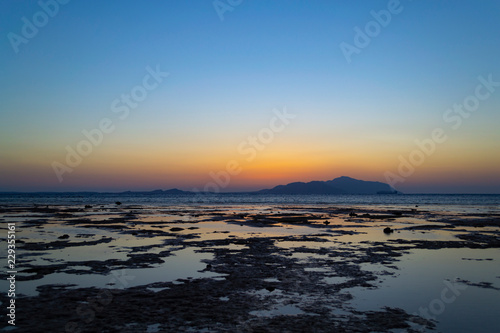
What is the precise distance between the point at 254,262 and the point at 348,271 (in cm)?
500

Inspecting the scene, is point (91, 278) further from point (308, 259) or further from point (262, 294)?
point (308, 259)

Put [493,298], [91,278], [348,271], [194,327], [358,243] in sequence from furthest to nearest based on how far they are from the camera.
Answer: [358,243]
[348,271]
[91,278]
[493,298]
[194,327]

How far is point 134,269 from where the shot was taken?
56.4 feet

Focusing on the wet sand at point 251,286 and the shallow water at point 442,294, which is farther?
the shallow water at point 442,294

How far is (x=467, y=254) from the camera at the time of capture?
22.1 metres

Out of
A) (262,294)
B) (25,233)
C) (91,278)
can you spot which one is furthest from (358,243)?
(25,233)

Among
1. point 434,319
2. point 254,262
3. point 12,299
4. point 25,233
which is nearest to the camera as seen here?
point 434,319

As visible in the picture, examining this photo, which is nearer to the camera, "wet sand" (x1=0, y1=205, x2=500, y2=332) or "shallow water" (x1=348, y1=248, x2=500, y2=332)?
"wet sand" (x1=0, y1=205, x2=500, y2=332)

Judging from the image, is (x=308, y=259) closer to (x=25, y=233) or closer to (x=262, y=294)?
(x=262, y=294)

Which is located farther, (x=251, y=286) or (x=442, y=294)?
(x=251, y=286)

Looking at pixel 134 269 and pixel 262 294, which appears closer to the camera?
pixel 262 294

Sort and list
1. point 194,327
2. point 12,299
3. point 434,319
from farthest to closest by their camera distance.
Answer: point 12,299
point 434,319
point 194,327

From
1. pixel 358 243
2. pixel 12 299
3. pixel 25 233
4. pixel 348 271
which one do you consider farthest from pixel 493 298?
pixel 25 233

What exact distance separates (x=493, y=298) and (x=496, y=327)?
3.40m
